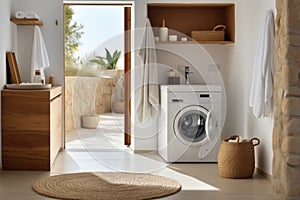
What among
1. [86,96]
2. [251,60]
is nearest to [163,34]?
[251,60]

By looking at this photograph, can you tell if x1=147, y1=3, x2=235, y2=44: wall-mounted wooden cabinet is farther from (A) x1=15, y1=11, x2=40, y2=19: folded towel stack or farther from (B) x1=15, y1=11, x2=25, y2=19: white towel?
(B) x1=15, y1=11, x2=25, y2=19: white towel

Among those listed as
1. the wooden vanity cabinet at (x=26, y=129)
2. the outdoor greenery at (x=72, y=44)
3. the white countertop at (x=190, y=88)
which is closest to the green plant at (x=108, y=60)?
the outdoor greenery at (x=72, y=44)

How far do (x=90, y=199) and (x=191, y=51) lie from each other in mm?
→ 3122

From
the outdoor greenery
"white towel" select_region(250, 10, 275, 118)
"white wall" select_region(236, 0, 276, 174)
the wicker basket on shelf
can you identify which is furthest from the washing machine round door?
the outdoor greenery

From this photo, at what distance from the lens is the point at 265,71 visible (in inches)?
202

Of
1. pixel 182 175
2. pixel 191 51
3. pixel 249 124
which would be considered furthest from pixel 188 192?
pixel 191 51

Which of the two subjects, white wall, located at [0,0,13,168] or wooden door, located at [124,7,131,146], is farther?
wooden door, located at [124,7,131,146]

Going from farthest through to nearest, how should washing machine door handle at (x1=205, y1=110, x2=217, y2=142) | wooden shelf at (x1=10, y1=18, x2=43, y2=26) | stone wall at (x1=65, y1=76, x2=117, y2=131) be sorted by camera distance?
stone wall at (x1=65, y1=76, x2=117, y2=131), wooden shelf at (x1=10, y1=18, x2=43, y2=26), washing machine door handle at (x1=205, y1=110, x2=217, y2=142)

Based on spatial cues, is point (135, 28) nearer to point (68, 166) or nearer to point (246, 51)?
point (246, 51)

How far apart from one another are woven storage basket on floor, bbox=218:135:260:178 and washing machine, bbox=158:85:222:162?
2.67 ft

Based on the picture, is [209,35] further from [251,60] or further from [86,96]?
[86,96]

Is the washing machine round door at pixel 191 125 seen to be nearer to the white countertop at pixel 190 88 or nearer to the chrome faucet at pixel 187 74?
the white countertop at pixel 190 88

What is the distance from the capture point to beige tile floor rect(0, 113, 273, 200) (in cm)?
460

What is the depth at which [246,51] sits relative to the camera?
20.1ft
